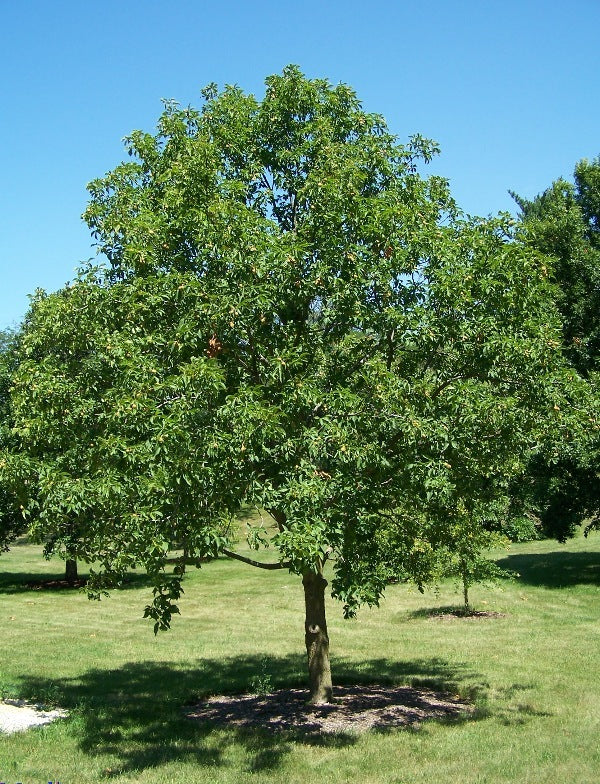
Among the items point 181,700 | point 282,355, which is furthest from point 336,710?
point 282,355

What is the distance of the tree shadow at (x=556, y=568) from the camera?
28281 millimetres

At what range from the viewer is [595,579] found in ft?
92.0

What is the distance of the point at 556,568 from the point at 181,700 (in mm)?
21446

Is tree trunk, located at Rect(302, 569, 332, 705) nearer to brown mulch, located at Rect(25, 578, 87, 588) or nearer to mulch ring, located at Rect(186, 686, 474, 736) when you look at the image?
mulch ring, located at Rect(186, 686, 474, 736)

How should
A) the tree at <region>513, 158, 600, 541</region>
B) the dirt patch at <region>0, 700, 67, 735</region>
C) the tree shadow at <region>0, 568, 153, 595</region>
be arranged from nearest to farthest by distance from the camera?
the dirt patch at <region>0, 700, 67, 735</region>
the tree at <region>513, 158, 600, 541</region>
the tree shadow at <region>0, 568, 153, 595</region>

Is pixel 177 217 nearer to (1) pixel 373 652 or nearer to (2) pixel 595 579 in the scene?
(1) pixel 373 652

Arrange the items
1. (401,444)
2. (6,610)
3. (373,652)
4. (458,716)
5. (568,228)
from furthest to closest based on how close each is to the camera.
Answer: (6,610)
(568,228)
(373,652)
(458,716)
(401,444)

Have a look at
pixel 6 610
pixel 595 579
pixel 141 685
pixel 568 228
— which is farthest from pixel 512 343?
pixel 6 610

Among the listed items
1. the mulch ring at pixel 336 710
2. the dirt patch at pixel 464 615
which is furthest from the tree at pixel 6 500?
the mulch ring at pixel 336 710

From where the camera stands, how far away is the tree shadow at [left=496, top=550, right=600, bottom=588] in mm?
28281

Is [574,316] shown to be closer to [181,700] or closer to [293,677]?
[293,677]

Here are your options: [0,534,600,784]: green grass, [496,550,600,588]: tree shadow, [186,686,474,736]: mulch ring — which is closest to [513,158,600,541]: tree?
[496,550,600,588]: tree shadow

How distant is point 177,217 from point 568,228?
728 inches

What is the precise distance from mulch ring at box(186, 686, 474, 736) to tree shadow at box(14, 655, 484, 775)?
0.31 metres
